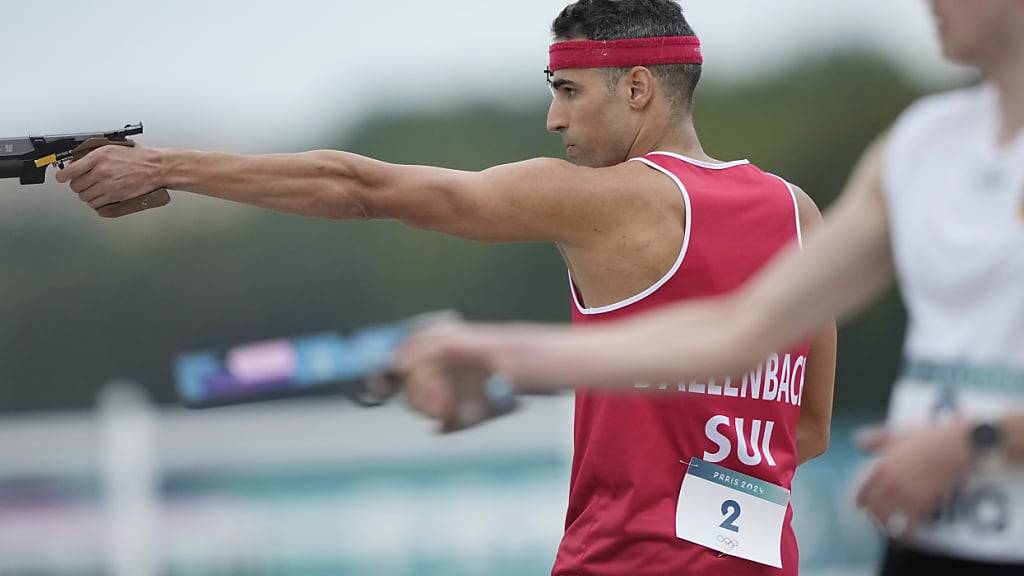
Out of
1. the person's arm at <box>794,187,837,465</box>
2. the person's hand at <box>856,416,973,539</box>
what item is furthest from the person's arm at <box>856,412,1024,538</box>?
the person's arm at <box>794,187,837,465</box>

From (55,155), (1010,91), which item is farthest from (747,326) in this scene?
(55,155)

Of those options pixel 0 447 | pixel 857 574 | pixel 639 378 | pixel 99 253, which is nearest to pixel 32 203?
pixel 99 253

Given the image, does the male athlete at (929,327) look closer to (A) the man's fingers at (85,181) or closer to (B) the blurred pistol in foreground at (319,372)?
(B) the blurred pistol in foreground at (319,372)

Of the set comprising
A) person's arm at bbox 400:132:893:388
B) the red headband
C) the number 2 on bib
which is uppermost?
the red headband

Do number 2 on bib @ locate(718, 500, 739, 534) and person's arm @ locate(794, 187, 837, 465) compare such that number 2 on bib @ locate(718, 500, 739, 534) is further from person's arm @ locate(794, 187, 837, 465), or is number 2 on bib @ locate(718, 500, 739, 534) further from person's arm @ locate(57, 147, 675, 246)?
person's arm @ locate(57, 147, 675, 246)

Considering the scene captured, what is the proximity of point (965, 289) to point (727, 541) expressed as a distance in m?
1.42

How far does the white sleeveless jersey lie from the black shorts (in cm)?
1

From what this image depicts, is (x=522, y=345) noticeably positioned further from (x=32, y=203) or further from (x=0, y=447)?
(x=32, y=203)

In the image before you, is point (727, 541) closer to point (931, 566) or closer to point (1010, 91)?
point (931, 566)

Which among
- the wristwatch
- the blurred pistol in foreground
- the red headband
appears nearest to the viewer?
the wristwatch

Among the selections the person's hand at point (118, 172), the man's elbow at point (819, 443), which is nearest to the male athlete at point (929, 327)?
the man's elbow at point (819, 443)

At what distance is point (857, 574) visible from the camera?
925cm

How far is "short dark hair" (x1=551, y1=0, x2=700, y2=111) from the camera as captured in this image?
143 inches

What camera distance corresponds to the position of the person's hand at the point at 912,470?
1971 mm
